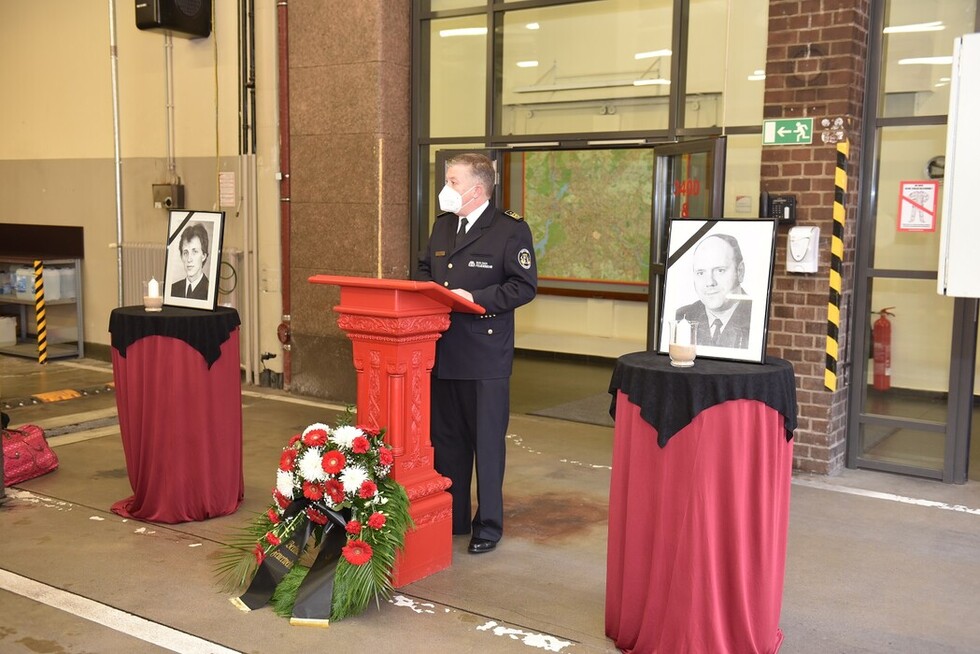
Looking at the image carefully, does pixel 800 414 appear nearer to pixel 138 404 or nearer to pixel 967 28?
pixel 967 28

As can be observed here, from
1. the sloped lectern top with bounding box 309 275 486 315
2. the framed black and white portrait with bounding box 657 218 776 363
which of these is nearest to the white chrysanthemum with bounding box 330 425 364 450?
the sloped lectern top with bounding box 309 275 486 315

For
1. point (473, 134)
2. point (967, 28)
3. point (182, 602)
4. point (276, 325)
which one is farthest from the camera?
point (276, 325)

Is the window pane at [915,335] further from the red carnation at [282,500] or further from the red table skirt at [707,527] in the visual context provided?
the red carnation at [282,500]

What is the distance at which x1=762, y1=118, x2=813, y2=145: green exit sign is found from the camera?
5.60 meters

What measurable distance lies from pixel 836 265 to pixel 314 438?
331 centimetres

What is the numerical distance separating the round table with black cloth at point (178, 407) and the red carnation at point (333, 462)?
4.12 ft

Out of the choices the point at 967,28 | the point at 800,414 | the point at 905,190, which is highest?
the point at 967,28

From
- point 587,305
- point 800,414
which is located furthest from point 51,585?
point 587,305

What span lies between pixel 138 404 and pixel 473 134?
142 inches

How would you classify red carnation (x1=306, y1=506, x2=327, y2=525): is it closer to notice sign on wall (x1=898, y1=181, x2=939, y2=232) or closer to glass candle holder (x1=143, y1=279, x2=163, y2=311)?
glass candle holder (x1=143, y1=279, x2=163, y2=311)

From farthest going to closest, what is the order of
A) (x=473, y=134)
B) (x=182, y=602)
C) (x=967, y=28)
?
(x=473, y=134)
(x=967, y=28)
(x=182, y=602)

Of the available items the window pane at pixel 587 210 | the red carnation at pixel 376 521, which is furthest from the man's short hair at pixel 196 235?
the window pane at pixel 587 210

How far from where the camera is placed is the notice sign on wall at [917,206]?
5.59 m

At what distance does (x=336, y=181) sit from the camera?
7629 mm
